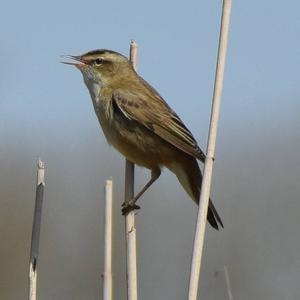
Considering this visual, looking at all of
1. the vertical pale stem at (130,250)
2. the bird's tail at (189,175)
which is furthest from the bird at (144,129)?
the vertical pale stem at (130,250)

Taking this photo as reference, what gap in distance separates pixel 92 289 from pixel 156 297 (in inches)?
32.6

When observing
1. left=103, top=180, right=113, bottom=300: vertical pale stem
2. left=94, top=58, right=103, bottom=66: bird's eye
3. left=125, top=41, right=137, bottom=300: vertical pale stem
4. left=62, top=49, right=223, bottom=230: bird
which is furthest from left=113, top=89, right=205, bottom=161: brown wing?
left=103, top=180, right=113, bottom=300: vertical pale stem

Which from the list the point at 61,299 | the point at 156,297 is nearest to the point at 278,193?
the point at 156,297

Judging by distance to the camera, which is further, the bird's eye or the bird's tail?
the bird's eye

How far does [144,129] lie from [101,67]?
0.52 meters

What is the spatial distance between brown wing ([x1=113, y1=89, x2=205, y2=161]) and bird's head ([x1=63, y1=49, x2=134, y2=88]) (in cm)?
17

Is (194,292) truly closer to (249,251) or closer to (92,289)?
(249,251)

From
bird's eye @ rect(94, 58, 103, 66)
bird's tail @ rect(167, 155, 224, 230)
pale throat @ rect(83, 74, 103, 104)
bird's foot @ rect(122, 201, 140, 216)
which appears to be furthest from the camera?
bird's eye @ rect(94, 58, 103, 66)

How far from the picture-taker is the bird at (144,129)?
18.8 ft

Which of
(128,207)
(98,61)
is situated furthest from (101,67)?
(128,207)

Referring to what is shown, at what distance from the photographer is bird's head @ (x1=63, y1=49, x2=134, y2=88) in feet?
19.9

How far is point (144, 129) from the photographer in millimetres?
5871

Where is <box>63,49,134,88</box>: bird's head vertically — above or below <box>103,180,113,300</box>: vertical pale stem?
above

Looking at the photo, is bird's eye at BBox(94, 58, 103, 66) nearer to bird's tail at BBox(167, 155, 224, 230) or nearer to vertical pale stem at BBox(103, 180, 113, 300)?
bird's tail at BBox(167, 155, 224, 230)
